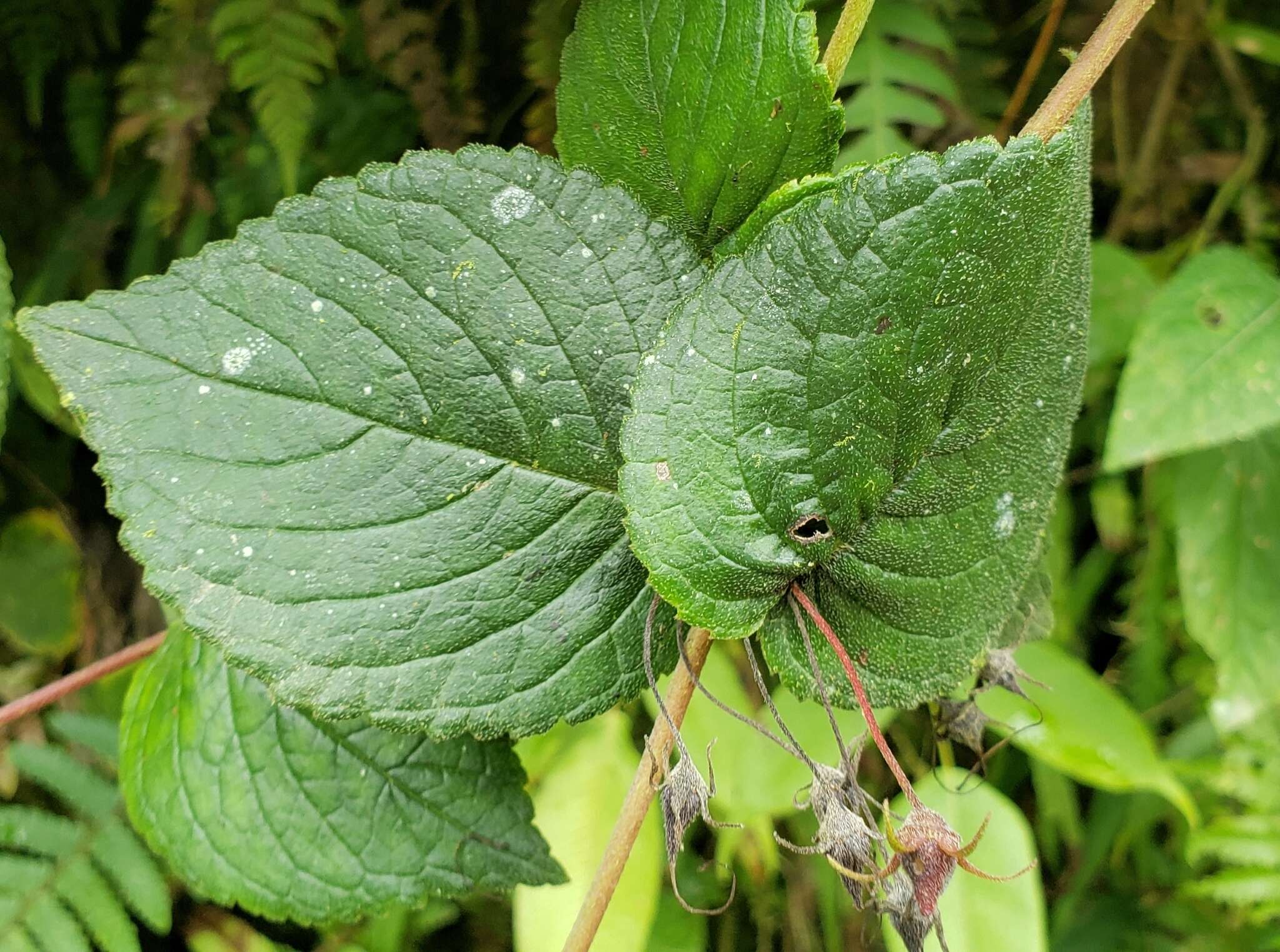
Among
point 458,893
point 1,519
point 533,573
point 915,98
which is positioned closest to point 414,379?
point 533,573

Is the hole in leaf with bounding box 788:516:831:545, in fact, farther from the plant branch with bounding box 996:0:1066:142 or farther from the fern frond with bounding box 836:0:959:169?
the plant branch with bounding box 996:0:1066:142

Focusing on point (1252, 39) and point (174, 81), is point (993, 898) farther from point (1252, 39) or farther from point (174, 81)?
point (174, 81)

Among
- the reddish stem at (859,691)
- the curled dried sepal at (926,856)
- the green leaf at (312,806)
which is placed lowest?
the green leaf at (312,806)

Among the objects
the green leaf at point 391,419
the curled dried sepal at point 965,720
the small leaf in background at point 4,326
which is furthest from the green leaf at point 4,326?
the curled dried sepal at point 965,720

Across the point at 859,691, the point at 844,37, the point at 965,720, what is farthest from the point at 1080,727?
the point at 844,37

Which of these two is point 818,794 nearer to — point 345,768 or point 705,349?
point 705,349

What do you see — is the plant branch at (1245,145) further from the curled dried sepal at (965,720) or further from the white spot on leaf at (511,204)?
the white spot on leaf at (511,204)
